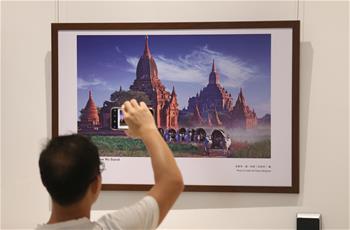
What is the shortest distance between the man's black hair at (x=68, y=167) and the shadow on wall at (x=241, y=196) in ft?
2.94

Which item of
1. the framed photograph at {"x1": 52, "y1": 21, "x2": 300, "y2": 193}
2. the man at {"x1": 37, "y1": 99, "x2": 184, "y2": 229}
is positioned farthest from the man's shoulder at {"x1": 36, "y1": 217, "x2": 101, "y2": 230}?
the framed photograph at {"x1": 52, "y1": 21, "x2": 300, "y2": 193}

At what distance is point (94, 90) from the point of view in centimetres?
198

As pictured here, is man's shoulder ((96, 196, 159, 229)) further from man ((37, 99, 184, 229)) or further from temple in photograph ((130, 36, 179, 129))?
temple in photograph ((130, 36, 179, 129))

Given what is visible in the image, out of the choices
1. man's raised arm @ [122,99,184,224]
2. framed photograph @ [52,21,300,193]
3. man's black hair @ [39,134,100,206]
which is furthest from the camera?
framed photograph @ [52,21,300,193]

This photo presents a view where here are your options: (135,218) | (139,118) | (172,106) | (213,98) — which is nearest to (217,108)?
(213,98)

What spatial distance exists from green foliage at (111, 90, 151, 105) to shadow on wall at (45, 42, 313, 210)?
29cm

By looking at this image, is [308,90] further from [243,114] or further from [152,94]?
[152,94]

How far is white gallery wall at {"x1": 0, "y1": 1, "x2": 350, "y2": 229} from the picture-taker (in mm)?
1894

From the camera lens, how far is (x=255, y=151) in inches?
74.9

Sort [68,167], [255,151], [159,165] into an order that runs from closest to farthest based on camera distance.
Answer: [68,167] → [159,165] → [255,151]

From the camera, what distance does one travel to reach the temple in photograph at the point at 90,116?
77.7 inches

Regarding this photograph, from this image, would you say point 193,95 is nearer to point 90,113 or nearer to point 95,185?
point 90,113

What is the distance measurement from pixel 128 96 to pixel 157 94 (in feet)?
0.39
